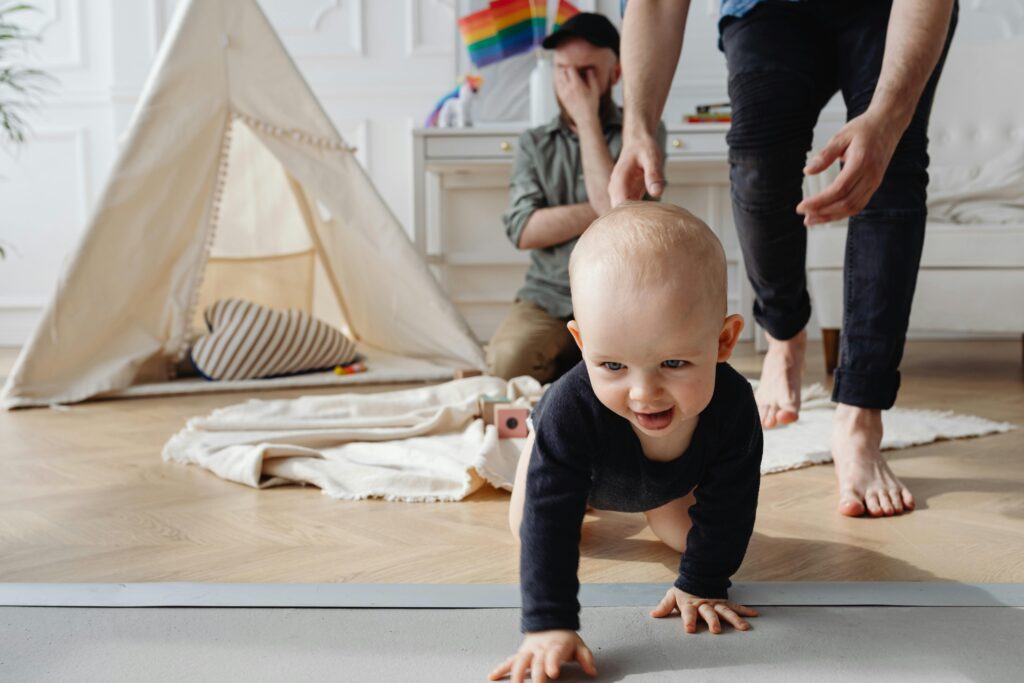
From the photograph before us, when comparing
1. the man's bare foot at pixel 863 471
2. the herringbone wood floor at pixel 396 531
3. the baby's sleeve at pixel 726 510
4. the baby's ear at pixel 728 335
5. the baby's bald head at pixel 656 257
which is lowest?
the herringbone wood floor at pixel 396 531

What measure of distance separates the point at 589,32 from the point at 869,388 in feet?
3.61

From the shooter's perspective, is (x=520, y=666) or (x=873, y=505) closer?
(x=520, y=666)

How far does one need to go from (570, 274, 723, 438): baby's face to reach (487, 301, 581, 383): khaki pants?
4.24 ft

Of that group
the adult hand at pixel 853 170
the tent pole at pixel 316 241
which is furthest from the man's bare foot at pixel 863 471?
the tent pole at pixel 316 241

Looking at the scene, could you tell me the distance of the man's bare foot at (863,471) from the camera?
44.9 inches

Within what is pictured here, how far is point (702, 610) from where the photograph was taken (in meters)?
0.80

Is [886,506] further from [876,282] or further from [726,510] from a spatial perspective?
[726,510]

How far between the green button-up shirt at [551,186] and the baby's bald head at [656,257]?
1351mm

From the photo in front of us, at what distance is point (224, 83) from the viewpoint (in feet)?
7.13

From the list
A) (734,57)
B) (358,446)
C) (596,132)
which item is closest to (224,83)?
(596,132)

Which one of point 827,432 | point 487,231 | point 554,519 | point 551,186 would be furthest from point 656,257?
point 487,231

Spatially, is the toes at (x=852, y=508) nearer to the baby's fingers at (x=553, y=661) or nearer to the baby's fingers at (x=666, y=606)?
the baby's fingers at (x=666, y=606)

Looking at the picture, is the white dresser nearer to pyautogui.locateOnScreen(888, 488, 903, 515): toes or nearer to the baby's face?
pyautogui.locateOnScreen(888, 488, 903, 515): toes

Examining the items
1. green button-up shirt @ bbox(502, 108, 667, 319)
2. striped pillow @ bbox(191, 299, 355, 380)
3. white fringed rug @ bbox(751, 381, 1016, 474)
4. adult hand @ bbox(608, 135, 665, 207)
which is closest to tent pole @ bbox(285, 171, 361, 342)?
striped pillow @ bbox(191, 299, 355, 380)
